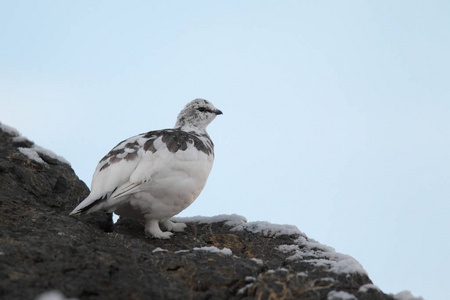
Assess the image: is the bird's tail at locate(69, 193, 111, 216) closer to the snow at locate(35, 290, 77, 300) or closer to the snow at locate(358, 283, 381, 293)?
the snow at locate(35, 290, 77, 300)

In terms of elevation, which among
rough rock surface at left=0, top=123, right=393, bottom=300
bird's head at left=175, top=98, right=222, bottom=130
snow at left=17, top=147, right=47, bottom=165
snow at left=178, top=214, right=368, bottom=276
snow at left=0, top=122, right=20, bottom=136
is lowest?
rough rock surface at left=0, top=123, right=393, bottom=300

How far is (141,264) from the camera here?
361cm

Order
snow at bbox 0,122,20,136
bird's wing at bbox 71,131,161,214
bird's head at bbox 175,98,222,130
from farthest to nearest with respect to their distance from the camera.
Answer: snow at bbox 0,122,20,136 → bird's head at bbox 175,98,222,130 → bird's wing at bbox 71,131,161,214

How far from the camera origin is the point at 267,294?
124 inches

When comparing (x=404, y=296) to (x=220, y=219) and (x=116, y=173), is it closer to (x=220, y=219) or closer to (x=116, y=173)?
(x=116, y=173)

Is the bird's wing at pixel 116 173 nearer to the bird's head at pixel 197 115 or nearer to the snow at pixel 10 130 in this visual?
the bird's head at pixel 197 115

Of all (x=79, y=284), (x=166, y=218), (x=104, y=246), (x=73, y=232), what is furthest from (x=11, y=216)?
(x=79, y=284)

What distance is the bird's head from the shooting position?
6.81 m

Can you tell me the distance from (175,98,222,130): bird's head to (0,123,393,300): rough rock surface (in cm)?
176

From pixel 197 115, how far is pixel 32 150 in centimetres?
234

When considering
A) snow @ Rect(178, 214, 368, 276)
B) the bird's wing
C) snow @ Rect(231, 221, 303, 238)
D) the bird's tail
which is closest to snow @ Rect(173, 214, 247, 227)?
snow @ Rect(178, 214, 368, 276)

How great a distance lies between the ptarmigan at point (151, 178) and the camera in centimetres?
506

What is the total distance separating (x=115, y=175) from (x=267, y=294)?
2.52 m

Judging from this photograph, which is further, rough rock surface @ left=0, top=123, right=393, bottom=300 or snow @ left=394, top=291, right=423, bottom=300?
snow @ left=394, top=291, right=423, bottom=300
